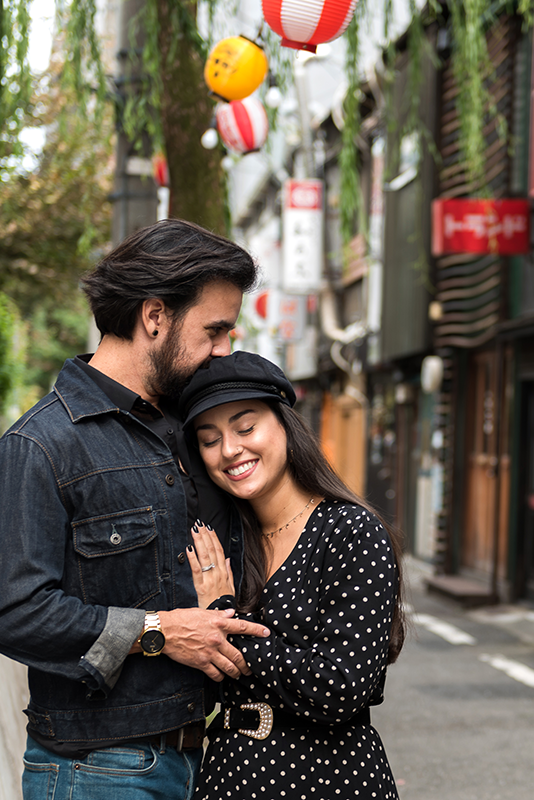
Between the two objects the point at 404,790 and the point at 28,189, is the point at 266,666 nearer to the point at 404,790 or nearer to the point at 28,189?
the point at 404,790

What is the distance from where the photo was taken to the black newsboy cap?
222 centimetres

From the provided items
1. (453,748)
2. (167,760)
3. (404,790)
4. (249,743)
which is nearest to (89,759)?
(167,760)

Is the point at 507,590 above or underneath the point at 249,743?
underneath

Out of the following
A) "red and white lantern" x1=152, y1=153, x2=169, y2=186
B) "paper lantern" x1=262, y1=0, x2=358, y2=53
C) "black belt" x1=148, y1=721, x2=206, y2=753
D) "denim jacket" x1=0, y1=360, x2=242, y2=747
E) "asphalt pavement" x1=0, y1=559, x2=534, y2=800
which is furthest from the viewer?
"red and white lantern" x1=152, y1=153, x2=169, y2=186

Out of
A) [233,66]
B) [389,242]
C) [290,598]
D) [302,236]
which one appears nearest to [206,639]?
[290,598]

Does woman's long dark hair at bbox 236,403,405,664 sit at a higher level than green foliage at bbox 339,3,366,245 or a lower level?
lower

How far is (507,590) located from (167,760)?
8.59 metres

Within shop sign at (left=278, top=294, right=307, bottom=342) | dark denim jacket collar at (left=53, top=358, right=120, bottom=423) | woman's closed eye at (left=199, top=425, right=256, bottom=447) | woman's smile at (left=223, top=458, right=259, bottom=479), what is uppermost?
shop sign at (left=278, top=294, right=307, bottom=342)

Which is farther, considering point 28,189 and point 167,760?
point 28,189

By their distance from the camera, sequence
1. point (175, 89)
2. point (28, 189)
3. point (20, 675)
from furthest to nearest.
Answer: point (28, 189)
point (175, 89)
point (20, 675)

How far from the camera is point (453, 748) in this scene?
536cm

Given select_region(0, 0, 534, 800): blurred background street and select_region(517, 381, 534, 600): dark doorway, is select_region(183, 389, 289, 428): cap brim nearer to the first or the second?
select_region(0, 0, 534, 800): blurred background street

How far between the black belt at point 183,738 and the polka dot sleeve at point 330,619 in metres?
0.23

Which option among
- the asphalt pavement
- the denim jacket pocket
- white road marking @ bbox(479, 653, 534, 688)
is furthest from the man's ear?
white road marking @ bbox(479, 653, 534, 688)
